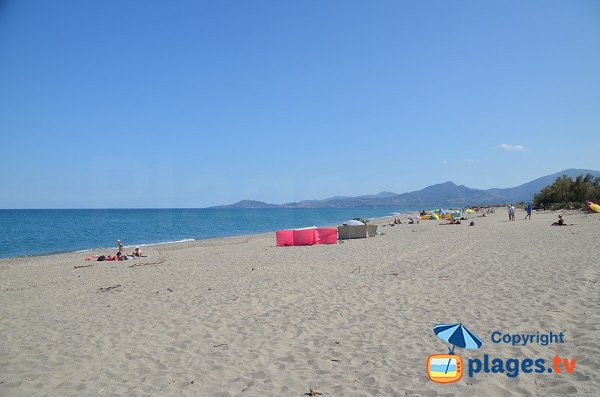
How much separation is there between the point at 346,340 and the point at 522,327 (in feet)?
7.63

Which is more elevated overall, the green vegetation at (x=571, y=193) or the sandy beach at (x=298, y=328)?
the green vegetation at (x=571, y=193)

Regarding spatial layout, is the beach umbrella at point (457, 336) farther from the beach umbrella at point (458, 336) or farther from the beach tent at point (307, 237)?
the beach tent at point (307, 237)

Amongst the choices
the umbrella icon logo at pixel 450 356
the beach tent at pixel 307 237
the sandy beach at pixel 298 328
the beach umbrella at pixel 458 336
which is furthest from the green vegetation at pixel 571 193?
the umbrella icon logo at pixel 450 356

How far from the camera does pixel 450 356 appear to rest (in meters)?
4.26

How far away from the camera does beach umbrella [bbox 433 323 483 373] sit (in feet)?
14.8

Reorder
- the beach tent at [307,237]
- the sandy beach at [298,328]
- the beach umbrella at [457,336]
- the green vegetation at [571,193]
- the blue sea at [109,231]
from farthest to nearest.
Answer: the green vegetation at [571,193]
the blue sea at [109,231]
the beach tent at [307,237]
the beach umbrella at [457,336]
the sandy beach at [298,328]

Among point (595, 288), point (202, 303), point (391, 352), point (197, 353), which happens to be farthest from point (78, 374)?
point (595, 288)

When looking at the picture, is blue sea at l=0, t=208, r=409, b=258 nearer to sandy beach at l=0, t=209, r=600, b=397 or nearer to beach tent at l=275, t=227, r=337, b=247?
beach tent at l=275, t=227, r=337, b=247

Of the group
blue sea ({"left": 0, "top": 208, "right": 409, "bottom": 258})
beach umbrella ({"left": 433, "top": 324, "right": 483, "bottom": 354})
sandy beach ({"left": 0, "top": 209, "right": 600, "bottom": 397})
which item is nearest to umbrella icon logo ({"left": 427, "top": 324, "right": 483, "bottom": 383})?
beach umbrella ({"left": 433, "top": 324, "right": 483, "bottom": 354})

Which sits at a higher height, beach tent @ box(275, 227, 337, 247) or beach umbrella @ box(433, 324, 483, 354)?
beach tent @ box(275, 227, 337, 247)

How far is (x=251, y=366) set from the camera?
166 inches

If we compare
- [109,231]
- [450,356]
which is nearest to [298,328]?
[450,356]

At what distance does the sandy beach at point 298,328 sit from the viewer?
3766mm

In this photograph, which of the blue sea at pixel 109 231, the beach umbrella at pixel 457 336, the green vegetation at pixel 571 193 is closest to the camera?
the beach umbrella at pixel 457 336
